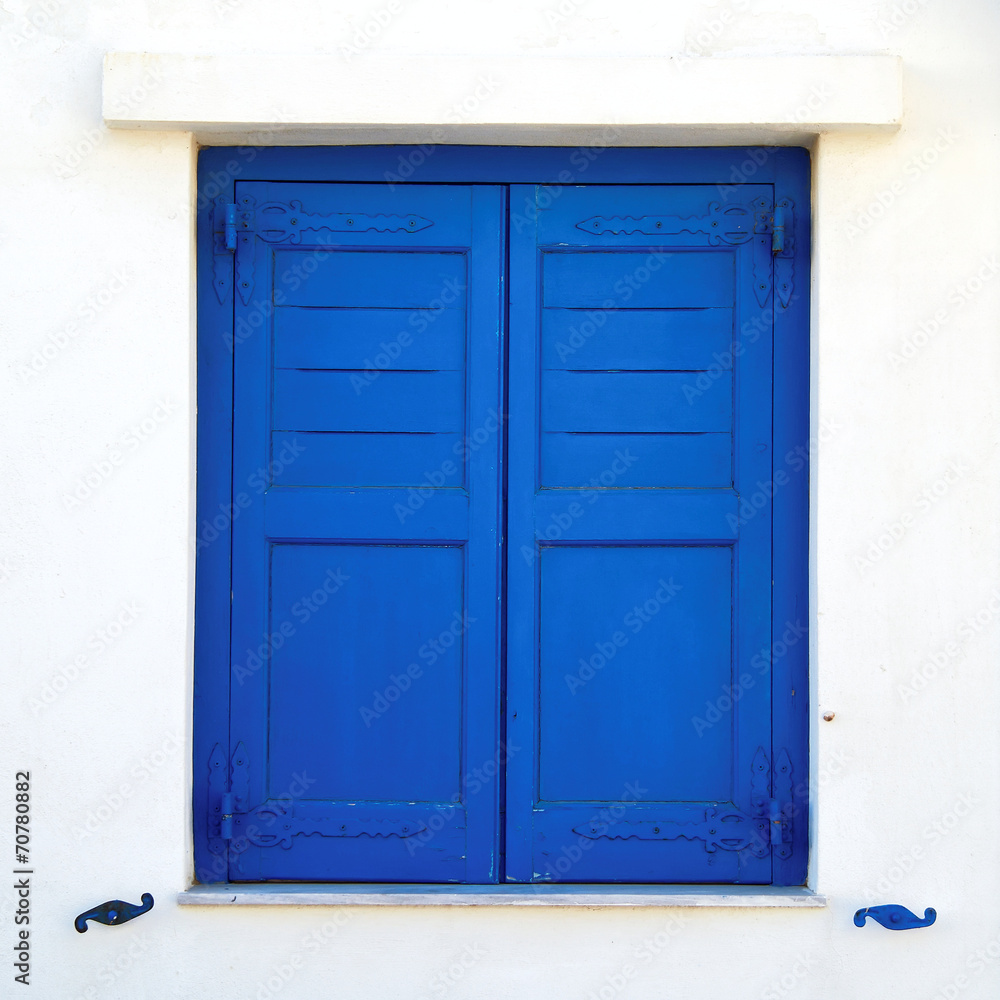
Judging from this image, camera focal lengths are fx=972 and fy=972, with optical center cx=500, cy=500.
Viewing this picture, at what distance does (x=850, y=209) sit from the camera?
8.93ft

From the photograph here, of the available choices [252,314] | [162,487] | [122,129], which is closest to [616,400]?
[252,314]

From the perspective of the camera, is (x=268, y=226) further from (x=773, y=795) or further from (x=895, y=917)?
(x=895, y=917)

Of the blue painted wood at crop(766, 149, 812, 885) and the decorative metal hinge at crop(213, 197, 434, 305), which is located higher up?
the decorative metal hinge at crop(213, 197, 434, 305)

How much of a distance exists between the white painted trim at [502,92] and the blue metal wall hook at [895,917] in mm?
2129

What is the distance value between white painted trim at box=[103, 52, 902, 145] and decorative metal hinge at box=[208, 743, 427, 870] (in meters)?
1.81

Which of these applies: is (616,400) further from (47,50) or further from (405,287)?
(47,50)

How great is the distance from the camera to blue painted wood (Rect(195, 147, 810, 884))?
2.78 m

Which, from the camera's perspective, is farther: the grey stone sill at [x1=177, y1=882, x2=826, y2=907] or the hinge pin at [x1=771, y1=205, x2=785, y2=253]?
the hinge pin at [x1=771, y1=205, x2=785, y2=253]

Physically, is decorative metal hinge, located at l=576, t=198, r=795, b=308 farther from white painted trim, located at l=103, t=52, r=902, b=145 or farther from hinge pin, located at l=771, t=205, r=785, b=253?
white painted trim, located at l=103, t=52, r=902, b=145

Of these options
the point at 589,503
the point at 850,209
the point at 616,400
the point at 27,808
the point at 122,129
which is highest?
the point at 122,129

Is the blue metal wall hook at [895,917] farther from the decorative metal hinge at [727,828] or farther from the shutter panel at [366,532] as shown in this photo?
the shutter panel at [366,532]

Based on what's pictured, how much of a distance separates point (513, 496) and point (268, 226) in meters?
1.06

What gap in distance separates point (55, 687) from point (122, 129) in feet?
5.12

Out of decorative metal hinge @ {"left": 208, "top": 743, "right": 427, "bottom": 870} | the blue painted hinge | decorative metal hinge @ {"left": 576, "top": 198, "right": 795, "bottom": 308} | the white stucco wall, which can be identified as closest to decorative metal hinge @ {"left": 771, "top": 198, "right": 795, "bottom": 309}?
decorative metal hinge @ {"left": 576, "top": 198, "right": 795, "bottom": 308}
